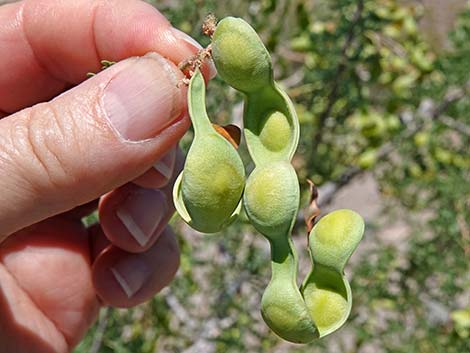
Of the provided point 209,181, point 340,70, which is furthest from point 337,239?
point 340,70

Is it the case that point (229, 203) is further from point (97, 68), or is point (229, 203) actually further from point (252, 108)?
point (97, 68)

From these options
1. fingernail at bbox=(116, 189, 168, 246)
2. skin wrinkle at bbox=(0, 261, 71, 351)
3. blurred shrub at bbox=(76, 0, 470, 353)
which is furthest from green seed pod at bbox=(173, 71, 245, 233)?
blurred shrub at bbox=(76, 0, 470, 353)

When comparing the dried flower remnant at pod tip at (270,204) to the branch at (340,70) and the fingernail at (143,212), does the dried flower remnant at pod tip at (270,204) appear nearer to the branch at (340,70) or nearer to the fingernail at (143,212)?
the fingernail at (143,212)

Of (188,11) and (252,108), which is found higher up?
(252,108)

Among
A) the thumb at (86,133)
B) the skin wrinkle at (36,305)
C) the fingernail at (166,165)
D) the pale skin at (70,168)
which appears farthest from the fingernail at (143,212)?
the thumb at (86,133)

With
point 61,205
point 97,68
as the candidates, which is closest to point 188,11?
point 97,68
